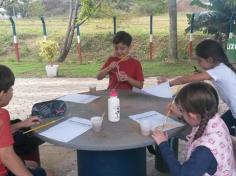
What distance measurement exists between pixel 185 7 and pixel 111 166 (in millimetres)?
20749

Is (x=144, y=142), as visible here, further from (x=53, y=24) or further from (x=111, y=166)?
(x=53, y=24)

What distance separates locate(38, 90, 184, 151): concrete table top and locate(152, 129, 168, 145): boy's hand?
4 centimetres

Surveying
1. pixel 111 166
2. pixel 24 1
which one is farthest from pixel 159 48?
pixel 111 166

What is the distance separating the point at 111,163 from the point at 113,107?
1.33 ft

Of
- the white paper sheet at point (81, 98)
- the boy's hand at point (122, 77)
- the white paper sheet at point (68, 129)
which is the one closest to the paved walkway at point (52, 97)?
the white paper sheet at point (81, 98)

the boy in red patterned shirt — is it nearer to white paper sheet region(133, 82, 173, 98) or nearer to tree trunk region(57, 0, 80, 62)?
white paper sheet region(133, 82, 173, 98)

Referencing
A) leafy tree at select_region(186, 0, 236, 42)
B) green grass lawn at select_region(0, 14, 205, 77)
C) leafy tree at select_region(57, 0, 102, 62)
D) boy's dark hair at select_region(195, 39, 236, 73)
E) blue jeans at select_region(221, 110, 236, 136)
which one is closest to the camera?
boy's dark hair at select_region(195, 39, 236, 73)

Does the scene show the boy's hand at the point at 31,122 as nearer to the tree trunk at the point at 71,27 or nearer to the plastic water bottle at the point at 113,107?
the plastic water bottle at the point at 113,107

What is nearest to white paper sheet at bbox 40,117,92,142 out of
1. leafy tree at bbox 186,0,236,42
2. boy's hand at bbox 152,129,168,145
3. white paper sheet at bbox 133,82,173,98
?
boy's hand at bbox 152,129,168,145

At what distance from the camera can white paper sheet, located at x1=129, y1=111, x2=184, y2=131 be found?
99.5 inches

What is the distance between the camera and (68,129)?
2.50 m

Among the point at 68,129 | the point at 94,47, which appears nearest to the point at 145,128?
the point at 68,129

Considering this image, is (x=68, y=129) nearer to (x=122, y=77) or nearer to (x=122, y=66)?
(x=122, y=77)

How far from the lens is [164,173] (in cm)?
353
